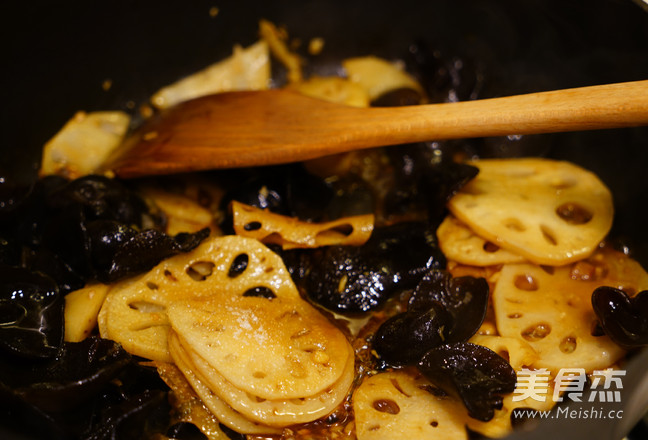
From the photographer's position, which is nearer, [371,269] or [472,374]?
[472,374]

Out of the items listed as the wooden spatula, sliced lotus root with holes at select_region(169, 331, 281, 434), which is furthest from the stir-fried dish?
the wooden spatula

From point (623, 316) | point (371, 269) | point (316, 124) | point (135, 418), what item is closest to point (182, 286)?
point (135, 418)

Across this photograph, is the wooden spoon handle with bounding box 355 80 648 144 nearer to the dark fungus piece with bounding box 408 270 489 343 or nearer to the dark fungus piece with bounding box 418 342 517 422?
the dark fungus piece with bounding box 408 270 489 343

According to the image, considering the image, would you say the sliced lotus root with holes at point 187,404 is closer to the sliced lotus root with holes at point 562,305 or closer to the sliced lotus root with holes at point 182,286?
the sliced lotus root with holes at point 182,286

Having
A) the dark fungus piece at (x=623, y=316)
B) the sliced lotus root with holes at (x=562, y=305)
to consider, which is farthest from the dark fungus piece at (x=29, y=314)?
the dark fungus piece at (x=623, y=316)

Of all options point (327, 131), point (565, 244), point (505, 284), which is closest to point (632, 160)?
point (565, 244)

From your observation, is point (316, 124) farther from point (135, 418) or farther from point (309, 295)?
point (135, 418)
